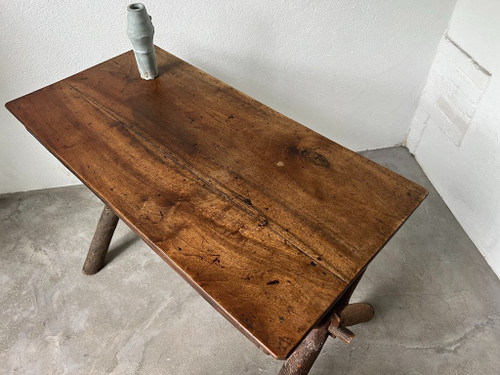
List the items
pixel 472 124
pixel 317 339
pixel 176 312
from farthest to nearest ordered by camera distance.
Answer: pixel 472 124 < pixel 176 312 < pixel 317 339

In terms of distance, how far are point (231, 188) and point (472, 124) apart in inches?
51.1

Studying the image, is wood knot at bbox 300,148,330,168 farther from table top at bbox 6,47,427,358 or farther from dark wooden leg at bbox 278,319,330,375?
dark wooden leg at bbox 278,319,330,375

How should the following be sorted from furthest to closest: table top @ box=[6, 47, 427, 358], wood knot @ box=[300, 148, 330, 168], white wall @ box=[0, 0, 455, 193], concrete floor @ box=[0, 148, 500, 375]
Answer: white wall @ box=[0, 0, 455, 193] → concrete floor @ box=[0, 148, 500, 375] → wood knot @ box=[300, 148, 330, 168] → table top @ box=[6, 47, 427, 358]

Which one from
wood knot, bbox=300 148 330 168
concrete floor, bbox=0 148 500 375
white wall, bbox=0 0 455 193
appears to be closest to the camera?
wood knot, bbox=300 148 330 168

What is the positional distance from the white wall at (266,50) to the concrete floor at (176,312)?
1.60ft

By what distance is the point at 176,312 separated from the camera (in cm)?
165

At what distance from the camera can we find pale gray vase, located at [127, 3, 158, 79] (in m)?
1.28

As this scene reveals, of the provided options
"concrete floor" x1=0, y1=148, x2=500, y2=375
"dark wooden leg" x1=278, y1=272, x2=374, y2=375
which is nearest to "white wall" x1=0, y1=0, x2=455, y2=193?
"concrete floor" x1=0, y1=148, x2=500, y2=375

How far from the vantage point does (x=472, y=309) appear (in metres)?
1.66

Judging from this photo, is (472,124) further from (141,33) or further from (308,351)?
(141,33)

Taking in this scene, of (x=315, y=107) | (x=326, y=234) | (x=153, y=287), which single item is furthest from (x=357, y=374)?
(x=315, y=107)

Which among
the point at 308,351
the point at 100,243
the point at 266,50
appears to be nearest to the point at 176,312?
the point at 100,243

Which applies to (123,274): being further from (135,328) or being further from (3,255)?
(3,255)

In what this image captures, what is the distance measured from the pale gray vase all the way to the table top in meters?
0.09
